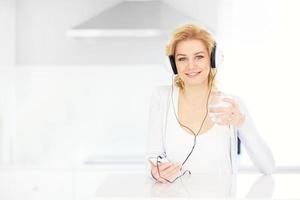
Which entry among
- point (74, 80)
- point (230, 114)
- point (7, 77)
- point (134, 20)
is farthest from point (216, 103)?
point (7, 77)

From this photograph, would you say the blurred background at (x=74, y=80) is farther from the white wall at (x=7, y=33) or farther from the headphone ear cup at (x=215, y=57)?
the headphone ear cup at (x=215, y=57)

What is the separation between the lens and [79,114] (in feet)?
10.4

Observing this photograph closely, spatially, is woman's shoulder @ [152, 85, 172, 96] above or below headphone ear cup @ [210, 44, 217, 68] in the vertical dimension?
below

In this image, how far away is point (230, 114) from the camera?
3.72 feet

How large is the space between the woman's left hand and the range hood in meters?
1.75

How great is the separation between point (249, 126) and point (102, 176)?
1.61m

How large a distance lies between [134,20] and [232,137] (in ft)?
6.53

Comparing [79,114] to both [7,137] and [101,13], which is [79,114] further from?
[101,13]

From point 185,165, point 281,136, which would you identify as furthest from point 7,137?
point 185,165

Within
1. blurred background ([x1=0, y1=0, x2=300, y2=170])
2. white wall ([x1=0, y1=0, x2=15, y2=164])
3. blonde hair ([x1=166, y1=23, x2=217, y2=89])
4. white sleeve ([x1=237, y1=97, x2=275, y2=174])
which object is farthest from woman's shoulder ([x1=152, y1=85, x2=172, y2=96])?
white wall ([x1=0, y1=0, x2=15, y2=164])

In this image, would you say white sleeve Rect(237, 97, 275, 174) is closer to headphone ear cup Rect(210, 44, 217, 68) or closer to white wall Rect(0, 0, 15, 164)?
headphone ear cup Rect(210, 44, 217, 68)

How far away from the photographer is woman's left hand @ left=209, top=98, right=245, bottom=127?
1126mm

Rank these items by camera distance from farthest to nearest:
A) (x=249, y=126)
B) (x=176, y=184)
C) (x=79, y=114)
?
(x=79, y=114) → (x=249, y=126) → (x=176, y=184)

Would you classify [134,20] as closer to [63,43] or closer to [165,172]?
[63,43]
